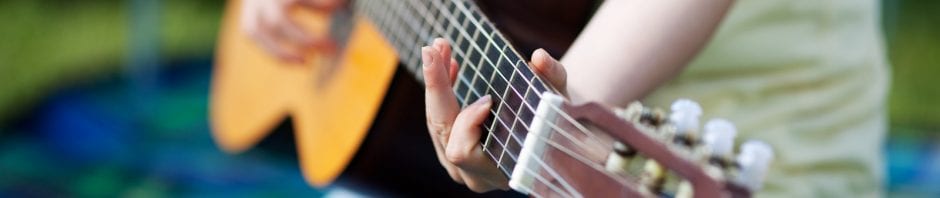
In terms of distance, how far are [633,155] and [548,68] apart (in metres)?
0.08

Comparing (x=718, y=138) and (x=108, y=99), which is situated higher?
(x=718, y=138)

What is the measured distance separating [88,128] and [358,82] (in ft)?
4.21

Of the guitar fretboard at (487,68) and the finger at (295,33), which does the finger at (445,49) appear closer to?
the guitar fretboard at (487,68)

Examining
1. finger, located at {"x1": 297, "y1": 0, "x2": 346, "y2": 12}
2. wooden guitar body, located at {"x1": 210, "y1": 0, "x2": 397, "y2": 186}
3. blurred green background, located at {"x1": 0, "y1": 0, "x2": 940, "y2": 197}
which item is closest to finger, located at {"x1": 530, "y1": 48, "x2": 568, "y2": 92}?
wooden guitar body, located at {"x1": 210, "y1": 0, "x2": 397, "y2": 186}

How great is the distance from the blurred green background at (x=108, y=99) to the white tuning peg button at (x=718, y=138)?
5.49 feet

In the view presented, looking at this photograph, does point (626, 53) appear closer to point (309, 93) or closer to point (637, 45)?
point (637, 45)

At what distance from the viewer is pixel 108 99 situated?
2439 millimetres

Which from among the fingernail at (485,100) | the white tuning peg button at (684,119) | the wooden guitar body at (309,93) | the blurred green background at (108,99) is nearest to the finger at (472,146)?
the fingernail at (485,100)

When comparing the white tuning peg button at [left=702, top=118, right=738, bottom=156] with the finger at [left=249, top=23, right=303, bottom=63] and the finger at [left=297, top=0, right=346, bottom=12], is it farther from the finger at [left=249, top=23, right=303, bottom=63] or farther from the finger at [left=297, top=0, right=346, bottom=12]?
the finger at [left=249, top=23, right=303, bottom=63]

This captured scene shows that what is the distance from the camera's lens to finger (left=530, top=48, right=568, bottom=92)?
71 centimetres

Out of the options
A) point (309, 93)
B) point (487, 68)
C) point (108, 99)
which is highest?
point (487, 68)

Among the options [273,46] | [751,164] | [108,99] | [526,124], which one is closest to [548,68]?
[526,124]

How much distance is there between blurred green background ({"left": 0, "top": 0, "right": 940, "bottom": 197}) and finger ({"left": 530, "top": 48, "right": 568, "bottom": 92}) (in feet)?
5.11

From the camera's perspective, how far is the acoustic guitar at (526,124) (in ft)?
2.02
